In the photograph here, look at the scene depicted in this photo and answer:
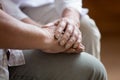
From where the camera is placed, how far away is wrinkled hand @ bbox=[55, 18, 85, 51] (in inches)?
40.3

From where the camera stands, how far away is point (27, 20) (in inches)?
46.3

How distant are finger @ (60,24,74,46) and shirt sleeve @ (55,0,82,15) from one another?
0.17 metres

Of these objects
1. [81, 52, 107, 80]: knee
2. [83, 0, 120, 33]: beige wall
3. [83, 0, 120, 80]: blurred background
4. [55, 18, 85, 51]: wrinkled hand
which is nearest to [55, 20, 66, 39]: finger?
[55, 18, 85, 51]: wrinkled hand

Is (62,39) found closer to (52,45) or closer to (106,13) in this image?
(52,45)

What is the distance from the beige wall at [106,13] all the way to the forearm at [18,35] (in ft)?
4.88

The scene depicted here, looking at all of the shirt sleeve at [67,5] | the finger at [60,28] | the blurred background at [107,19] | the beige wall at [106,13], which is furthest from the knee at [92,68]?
the beige wall at [106,13]

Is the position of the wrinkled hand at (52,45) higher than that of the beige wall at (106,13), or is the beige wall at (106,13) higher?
the beige wall at (106,13)

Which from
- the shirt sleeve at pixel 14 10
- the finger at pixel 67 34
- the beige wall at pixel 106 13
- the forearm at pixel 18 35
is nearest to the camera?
the forearm at pixel 18 35

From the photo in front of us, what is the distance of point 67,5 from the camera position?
1256mm

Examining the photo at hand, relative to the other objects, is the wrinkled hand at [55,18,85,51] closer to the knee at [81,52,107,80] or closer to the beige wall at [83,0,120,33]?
the knee at [81,52,107,80]

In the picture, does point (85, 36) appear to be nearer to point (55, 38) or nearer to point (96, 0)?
point (55, 38)

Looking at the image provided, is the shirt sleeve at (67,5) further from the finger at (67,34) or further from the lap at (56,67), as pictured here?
the lap at (56,67)

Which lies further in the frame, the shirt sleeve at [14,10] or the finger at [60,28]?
the shirt sleeve at [14,10]

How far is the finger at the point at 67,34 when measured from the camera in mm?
1020
